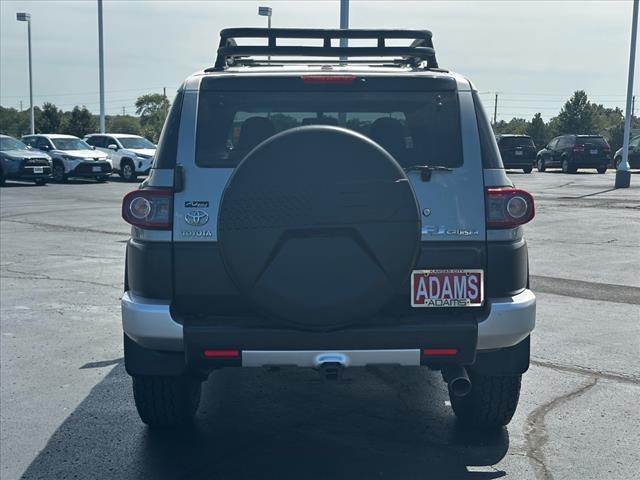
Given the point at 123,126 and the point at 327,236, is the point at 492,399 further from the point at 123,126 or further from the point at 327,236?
the point at 123,126

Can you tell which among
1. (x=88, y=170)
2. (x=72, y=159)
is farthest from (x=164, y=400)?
(x=72, y=159)

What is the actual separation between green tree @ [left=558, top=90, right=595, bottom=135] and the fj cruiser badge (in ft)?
197

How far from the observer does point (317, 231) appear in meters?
3.39

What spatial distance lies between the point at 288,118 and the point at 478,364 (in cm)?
159

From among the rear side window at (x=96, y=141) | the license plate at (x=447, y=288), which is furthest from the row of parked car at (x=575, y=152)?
the license plate at (x=447, y=288)

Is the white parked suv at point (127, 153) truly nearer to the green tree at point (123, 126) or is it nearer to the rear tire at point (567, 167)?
the rear tire at point (567, 167)

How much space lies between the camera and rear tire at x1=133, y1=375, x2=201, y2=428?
4176 millimetres

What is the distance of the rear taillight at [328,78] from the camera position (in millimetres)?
3865

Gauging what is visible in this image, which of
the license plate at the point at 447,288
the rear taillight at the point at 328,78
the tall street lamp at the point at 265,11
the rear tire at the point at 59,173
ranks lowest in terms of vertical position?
the rear tire at the point at 59,173

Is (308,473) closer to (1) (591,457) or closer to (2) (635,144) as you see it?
Result: (1) (591,457)

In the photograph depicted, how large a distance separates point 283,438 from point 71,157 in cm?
2488

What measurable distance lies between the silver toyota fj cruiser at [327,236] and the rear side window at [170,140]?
0.03 ft

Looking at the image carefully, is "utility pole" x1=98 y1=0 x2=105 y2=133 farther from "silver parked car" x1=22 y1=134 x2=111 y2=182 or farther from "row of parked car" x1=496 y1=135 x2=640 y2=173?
"row of parked car" x1=496 y1=135 x2=640 y2=173

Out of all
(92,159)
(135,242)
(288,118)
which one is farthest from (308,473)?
(92,159)
